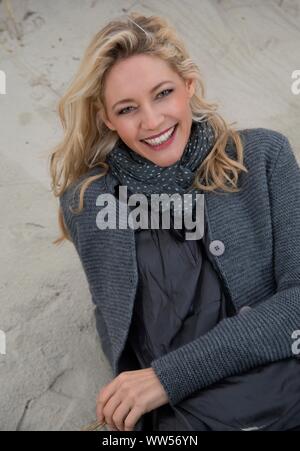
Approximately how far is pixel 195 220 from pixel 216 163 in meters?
0.16

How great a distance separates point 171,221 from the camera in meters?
1.47

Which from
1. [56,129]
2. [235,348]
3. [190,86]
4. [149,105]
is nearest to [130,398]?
[235,348]

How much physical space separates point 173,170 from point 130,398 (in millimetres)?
577

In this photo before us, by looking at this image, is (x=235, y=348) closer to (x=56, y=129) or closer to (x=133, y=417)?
(x=133, y=417)

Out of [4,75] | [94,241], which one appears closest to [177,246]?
[94,241]

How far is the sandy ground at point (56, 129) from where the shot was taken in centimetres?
181

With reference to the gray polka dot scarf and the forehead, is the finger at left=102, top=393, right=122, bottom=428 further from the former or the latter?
the forehead

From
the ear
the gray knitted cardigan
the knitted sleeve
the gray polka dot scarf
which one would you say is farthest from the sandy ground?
the ear

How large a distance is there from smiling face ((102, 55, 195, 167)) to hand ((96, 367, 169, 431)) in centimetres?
54

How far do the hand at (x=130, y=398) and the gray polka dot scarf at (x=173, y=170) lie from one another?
47cm

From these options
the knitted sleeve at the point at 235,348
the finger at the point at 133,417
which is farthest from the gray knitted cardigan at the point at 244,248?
the finger at the point at 133,417

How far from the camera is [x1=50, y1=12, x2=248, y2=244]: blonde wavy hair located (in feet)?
4.54

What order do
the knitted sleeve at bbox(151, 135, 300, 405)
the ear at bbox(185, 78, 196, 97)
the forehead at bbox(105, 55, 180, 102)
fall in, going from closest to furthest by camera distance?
the knitted sleeve at bbox(151, 135, 300, 405), the forehead at bbox(105, 55, 180, 102), the ear at bbox(185, 78, 196, 97)

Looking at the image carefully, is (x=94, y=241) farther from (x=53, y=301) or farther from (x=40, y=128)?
(x=40, y=128)
